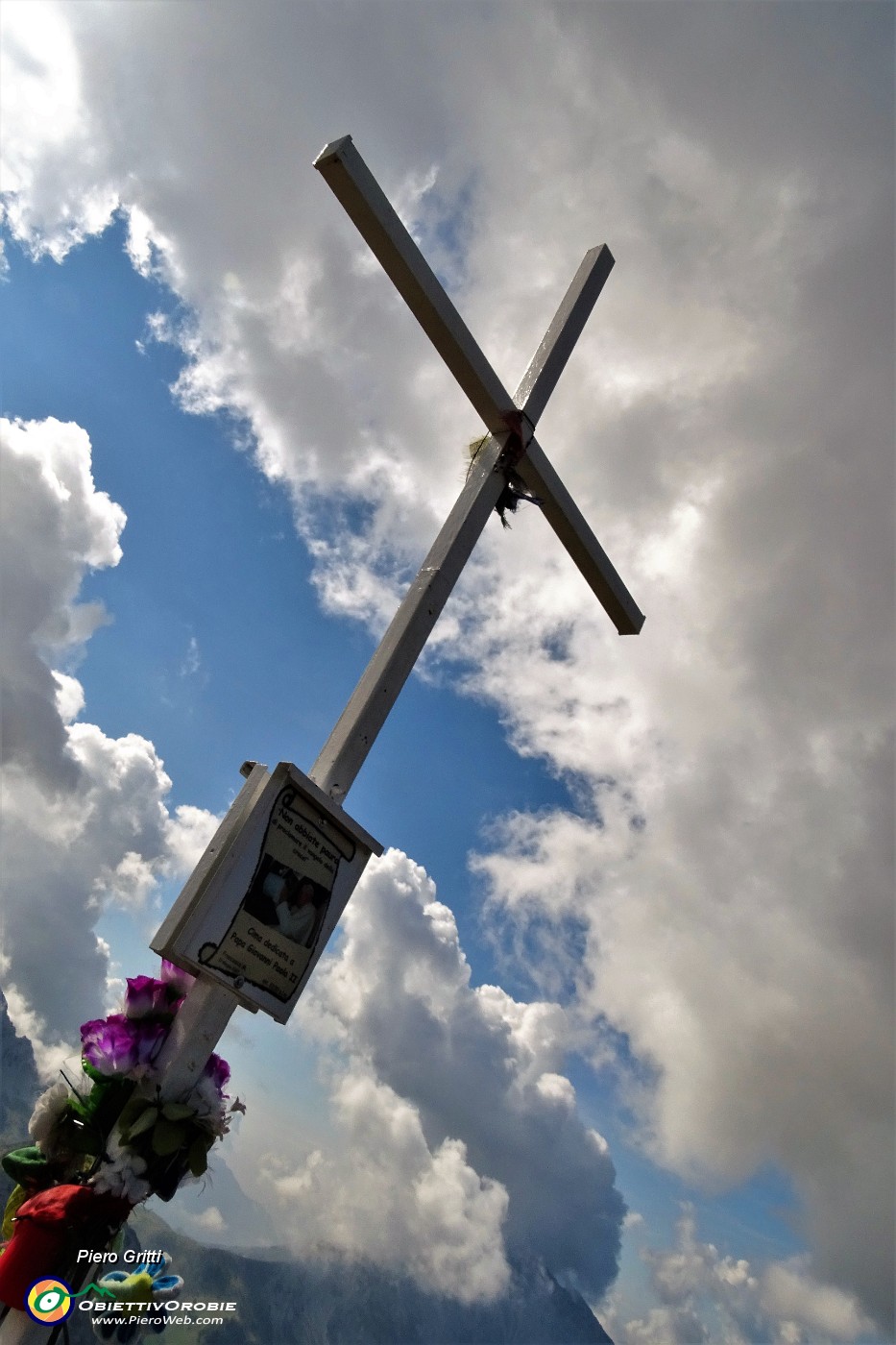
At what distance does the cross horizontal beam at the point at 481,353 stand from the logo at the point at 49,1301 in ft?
16.9

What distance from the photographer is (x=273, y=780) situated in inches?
125

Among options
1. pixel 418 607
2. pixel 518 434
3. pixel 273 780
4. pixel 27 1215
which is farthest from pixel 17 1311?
pixel 518 434

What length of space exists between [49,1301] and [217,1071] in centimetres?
87

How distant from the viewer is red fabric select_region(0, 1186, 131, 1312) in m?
2.66

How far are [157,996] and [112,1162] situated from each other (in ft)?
2.05

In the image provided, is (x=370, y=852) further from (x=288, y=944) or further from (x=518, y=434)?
(x=518, y=434)

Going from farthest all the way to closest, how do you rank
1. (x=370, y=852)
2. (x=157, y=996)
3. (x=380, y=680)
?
(x=380, y=680) < (x=370, y=852) < (x=157, y=996)

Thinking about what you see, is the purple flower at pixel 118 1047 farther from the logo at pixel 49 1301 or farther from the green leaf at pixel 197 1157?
the logo at pixel 49 1301

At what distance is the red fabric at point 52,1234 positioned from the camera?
8.73ft

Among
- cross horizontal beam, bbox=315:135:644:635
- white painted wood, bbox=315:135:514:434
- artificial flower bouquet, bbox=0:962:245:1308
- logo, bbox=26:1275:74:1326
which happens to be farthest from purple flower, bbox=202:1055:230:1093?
white painted wood, bbox=315:135:514:434

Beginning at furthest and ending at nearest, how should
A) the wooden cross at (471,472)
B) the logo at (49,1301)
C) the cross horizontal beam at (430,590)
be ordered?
1. the wooden cross at (471,472)
2. the cross horizontal beam at (430,590)
3. the logo at (49,1301)

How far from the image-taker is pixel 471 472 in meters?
5.33

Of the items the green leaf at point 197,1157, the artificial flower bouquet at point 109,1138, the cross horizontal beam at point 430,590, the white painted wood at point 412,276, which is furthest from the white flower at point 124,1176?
the white painted wood at point 412,276

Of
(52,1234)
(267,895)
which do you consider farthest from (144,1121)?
(267,895)
